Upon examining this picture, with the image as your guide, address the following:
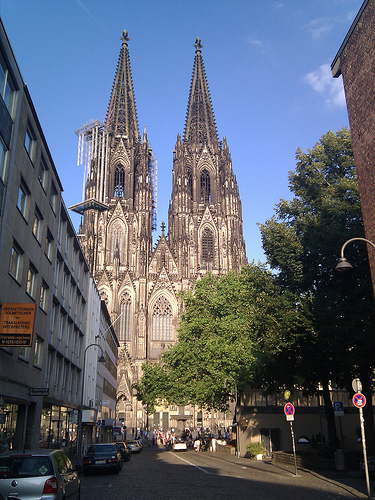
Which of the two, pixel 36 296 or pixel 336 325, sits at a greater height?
pixel 36 296

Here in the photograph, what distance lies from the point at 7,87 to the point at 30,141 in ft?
11.5

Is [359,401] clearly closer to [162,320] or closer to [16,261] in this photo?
[16,261]

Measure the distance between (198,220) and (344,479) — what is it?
184 ft

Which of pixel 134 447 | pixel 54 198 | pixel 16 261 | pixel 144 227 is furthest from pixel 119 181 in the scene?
pixel 16 261

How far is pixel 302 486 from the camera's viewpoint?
605 inches

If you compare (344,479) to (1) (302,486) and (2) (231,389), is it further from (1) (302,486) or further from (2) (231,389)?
(2) (231,389)

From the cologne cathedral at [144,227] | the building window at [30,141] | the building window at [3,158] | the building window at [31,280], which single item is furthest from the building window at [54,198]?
the cologne cathedral at [144,227]

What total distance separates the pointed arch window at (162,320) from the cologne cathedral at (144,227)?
5.2 inches

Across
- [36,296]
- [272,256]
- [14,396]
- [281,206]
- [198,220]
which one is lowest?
[14,396]

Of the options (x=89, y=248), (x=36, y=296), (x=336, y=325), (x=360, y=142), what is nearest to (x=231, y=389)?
(x=336, y=325)

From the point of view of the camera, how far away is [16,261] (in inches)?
679

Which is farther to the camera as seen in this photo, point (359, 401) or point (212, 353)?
point (212, 353)

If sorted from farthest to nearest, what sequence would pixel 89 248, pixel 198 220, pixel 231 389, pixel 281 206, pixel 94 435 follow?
pixel 198 220 < pixel 89 248 < pixel 94 435 < pixel 231 389 < pixel 281 206

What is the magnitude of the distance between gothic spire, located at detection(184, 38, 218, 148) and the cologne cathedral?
0.30m
